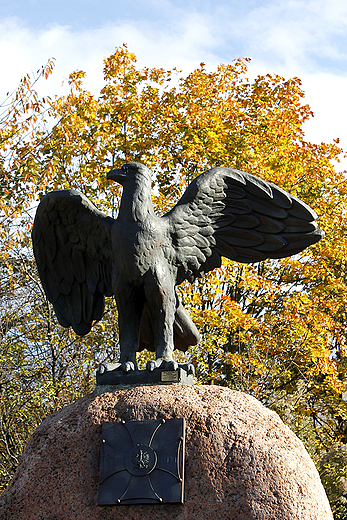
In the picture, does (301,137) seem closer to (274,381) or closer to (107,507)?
(274,381)

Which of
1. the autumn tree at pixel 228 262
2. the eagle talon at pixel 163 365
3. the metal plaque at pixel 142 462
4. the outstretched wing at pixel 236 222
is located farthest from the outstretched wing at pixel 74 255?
the autumn tree at pixel 228 262

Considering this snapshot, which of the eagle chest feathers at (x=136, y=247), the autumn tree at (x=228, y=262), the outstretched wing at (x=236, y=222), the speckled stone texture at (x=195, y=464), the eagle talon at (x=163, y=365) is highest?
the autumn tree at (x=228, y=262)

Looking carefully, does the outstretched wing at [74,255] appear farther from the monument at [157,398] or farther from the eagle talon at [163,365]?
the eagle talon at [163,365]

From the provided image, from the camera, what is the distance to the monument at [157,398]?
378 cm

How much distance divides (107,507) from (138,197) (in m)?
2.10

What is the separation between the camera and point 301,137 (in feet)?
42.1

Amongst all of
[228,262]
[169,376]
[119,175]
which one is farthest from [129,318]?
[228,262]

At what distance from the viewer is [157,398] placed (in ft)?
13.7

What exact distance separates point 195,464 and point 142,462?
1.09 ft

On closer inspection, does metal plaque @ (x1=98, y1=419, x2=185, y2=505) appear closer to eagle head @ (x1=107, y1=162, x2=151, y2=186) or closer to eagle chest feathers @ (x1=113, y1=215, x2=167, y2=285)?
eagle chest feathers @ (x1=113, y1=215, x2=167, y2=285)

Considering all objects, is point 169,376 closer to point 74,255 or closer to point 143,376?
point 143,376

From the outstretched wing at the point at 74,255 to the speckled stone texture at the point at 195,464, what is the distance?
0.92m

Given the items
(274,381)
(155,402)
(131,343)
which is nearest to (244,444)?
(155,402)

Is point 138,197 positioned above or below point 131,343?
above
